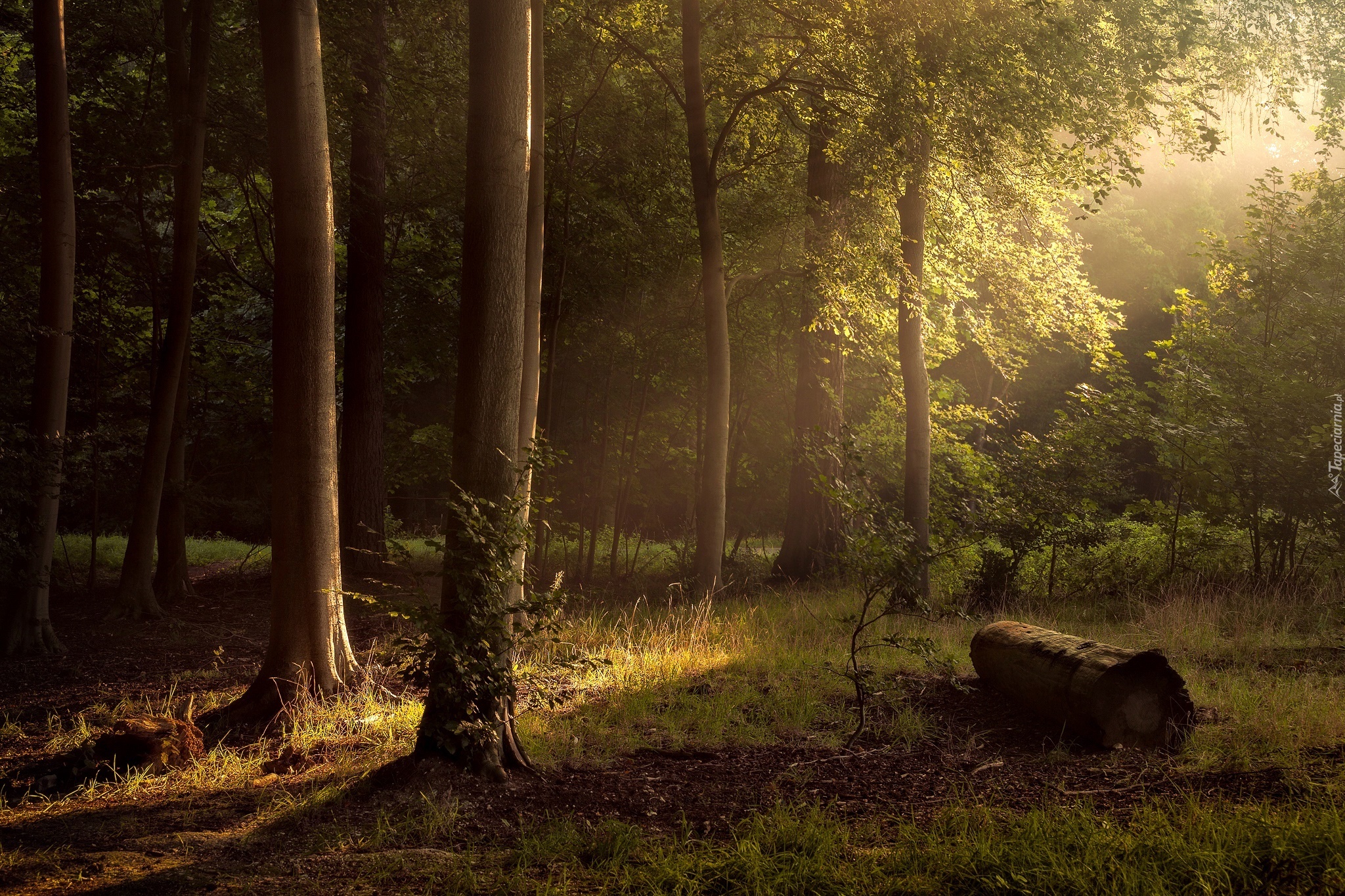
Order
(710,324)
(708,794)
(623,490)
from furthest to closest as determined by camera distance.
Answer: (623,490)
(710,324)
(708,794)

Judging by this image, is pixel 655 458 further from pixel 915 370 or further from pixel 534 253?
pixel 534 253

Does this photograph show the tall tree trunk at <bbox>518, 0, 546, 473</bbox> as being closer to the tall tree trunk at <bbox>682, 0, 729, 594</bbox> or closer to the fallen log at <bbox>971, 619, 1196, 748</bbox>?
the tall tree trunk at <bbox>682, 0, 729, 594</bbox>

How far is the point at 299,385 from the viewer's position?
652cm

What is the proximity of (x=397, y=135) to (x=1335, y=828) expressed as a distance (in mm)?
13484

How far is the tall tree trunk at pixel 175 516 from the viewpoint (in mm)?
12297

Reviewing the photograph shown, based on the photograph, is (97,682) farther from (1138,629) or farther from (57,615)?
(1138,629)

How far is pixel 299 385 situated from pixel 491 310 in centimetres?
212

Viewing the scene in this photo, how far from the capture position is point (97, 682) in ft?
26.3

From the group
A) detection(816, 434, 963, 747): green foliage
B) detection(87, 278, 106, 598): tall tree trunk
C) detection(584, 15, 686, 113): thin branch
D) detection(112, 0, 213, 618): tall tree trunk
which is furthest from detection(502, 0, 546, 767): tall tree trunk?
detection(87, 278, 106, 598): tall tree trunk

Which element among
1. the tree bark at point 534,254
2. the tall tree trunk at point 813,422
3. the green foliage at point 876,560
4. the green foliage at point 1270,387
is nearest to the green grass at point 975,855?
the green foliage at point 876,560

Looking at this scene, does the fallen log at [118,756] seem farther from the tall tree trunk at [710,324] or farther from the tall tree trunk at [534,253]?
the tall tree trunk at [710,324]

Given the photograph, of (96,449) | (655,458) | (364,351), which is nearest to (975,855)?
(364,351)

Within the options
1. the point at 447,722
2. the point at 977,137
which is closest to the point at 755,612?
the point at 977,137

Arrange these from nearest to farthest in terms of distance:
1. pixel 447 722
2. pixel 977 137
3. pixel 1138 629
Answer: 1. pixel 447 722
2. pixel 1138 629
3. pixel 977 137
